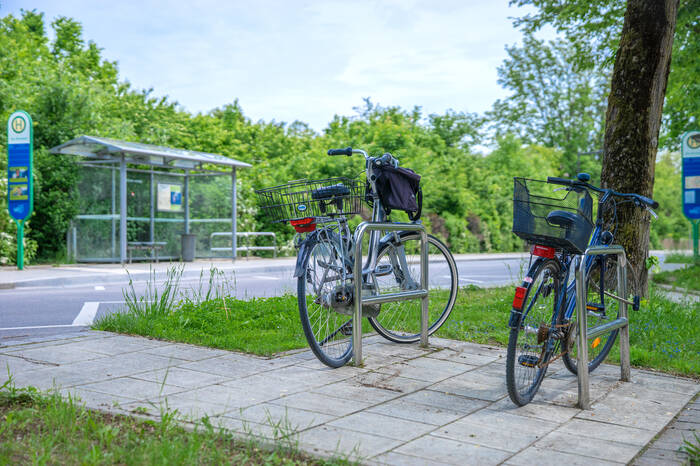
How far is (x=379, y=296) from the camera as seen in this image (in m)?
5.35

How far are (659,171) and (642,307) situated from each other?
6751 cm

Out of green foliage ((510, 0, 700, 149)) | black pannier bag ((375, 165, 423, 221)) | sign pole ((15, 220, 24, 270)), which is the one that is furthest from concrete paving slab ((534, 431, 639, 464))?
sign pole ((15, 220, 24, 270))

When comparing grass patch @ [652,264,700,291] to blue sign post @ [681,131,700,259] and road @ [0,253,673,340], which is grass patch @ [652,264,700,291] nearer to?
blue sign post @ [681,131,700,259]

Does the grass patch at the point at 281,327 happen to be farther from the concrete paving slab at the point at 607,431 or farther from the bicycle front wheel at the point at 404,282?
the concrete paving slab at the point at 607,431

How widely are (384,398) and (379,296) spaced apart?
1.21m

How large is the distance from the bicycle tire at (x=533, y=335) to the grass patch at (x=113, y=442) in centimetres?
150

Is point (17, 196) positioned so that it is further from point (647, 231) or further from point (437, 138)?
point (437, 138)

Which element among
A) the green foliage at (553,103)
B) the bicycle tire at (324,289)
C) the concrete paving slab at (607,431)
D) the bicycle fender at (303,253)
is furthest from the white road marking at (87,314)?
the green foliage at (553,103)

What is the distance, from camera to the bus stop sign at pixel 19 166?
14.8 m

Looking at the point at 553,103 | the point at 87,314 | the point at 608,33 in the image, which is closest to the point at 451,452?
the point at 87,314

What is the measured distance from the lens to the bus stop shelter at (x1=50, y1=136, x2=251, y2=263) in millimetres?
→ 17359

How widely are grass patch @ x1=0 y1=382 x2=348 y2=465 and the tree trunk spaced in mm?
6074

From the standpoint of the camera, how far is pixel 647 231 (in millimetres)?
8281

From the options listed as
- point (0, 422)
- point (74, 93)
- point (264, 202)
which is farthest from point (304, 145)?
point (0, 422)
